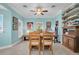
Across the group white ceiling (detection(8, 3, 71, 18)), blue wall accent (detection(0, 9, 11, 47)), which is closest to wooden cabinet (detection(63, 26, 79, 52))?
white ceiling (detection(8, 3, 71, 18))

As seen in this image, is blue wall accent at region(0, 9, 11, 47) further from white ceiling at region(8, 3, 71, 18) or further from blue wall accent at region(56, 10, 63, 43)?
blue wall accent at region(56, 10, 63, 43)

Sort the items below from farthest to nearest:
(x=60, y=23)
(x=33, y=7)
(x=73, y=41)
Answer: (x=73, y=41) → (x=60, y=23) → (x=33, y=7)

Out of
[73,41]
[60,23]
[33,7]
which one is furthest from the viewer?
[73,41]

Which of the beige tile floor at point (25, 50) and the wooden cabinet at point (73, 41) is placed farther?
the wooden cabinet at point (73, 41)

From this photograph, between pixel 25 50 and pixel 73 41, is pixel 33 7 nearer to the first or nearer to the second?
pixel 25 50

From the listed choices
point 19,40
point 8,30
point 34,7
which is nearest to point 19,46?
point 19,40

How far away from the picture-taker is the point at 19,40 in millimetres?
4414

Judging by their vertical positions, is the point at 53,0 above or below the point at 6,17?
above

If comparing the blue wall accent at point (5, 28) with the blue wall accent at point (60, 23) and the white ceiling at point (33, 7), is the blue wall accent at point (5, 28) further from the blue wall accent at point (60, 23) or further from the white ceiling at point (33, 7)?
the blue wall accent at point (60, 23)

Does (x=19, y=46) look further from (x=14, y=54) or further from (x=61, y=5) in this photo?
(x=61, y=5)

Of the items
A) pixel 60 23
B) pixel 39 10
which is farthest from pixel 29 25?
pixel 60 23

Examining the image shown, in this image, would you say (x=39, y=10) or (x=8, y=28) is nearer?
(x=39, y=10)

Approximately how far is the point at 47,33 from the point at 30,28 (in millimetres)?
530

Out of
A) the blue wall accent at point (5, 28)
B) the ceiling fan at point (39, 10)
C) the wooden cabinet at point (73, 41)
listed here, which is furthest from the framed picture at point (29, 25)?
the wooden cabinet at point (73, 41)
